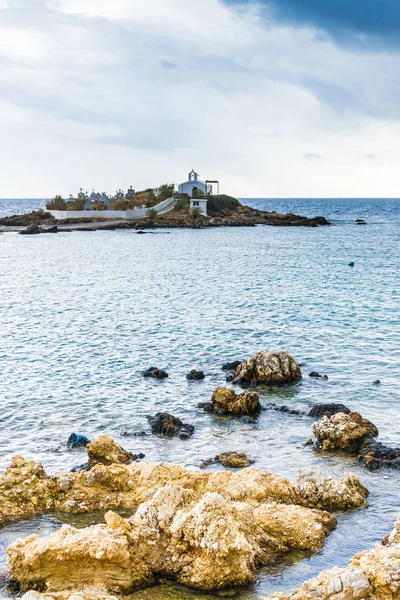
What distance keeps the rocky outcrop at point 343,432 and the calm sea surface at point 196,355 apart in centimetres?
61

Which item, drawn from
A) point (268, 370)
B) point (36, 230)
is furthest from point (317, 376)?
point (36, 230)

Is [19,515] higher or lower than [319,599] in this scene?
lower

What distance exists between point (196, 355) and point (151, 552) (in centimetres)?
2163

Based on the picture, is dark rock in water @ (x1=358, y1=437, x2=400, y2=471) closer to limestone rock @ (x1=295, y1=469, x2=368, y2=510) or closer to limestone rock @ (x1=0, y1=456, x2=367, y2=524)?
limestone rock @ (x1=0, y1=456, x2=367, y2=524)

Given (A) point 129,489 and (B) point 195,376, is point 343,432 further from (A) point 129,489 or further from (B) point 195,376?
(B) point 195,376

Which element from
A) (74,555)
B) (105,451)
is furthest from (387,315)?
(74,555)

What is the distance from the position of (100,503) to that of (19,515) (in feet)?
6.32

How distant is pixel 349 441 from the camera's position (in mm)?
21797

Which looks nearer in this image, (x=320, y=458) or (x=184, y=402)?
(x=320, y=458)

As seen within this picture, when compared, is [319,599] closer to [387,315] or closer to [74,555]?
[74,555]

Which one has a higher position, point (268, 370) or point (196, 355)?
point (268, 370)

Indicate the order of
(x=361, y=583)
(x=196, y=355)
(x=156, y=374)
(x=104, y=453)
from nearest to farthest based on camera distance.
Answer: (x=361, y=583)
(x=104, y=453)
(x=156, y=374)
(x=196, y=355)

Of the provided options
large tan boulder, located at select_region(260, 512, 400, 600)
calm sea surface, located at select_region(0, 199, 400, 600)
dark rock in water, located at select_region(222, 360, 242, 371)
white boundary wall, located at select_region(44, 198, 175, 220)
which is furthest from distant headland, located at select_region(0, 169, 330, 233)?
large tan boulder, located at select_region(260, 512, 400, 600)

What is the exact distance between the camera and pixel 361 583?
11.2 metres
